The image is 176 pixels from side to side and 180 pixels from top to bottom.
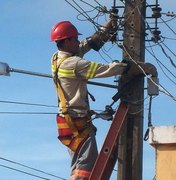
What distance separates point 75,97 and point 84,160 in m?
0.70

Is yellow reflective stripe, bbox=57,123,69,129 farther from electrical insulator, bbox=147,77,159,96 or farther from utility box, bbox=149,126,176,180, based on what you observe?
electrical insulator, bbox=147,77,159,96

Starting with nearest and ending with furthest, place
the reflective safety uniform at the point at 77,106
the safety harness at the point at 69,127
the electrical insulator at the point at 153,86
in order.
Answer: the reflective safety uniform at the point at 77,106 < the safety harness at the point at 69,127 < the electrical insulator at the point at 153,86

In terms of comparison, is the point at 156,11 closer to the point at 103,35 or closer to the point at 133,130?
the point at 103,35

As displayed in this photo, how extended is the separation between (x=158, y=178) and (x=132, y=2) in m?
2.65

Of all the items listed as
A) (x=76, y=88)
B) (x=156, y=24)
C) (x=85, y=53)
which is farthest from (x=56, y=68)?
(x=156, y=24)

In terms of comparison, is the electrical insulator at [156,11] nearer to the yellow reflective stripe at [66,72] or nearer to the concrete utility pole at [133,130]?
the concrete utility pole at [133,130]

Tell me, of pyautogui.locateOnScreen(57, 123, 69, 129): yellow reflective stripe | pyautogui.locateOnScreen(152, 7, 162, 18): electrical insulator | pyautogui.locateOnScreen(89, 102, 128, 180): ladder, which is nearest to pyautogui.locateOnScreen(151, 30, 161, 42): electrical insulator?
pyautogui.locateOnScreen(152, 7, 162, 18): electrical insulator

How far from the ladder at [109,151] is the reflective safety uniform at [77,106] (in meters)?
0.09

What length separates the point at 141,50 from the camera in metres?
12.2

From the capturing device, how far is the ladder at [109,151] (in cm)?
1104

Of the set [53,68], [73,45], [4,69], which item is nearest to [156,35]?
[4,69]

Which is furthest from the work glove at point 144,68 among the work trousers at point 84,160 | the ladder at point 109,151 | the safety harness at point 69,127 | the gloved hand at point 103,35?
the gloved hand at point 103,35

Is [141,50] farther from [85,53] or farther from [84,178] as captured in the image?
[84,178]

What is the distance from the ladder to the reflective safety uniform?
0.28ft
